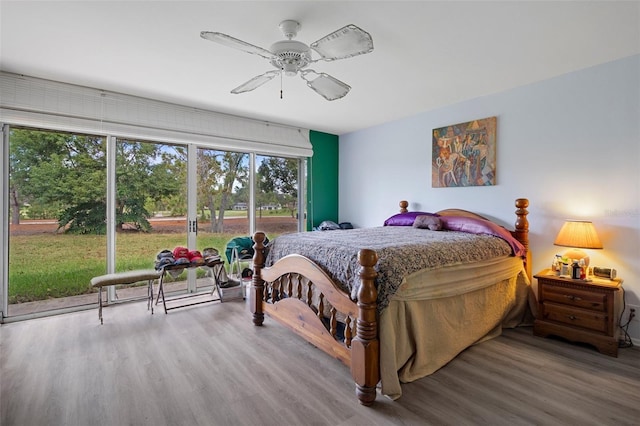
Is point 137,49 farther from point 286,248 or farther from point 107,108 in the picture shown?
point 286,248

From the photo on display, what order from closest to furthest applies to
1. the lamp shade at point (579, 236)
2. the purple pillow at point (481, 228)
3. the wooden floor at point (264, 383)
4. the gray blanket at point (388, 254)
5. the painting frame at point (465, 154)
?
the wooden floor at point (264, 383), the gray blanket at point (388, 254), the lamp shade at point (579, 236), the purple pillow at point (481, 228), the painting frame at point (465, 154)

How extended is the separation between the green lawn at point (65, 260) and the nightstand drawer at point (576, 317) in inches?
167

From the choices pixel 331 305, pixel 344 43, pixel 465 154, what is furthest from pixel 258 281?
pixel 465 154

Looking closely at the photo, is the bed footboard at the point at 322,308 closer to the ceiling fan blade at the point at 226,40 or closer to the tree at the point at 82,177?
the ceiling fan blade at the point at 226,40

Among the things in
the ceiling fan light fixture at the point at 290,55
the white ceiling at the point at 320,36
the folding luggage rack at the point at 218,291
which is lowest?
the folding luggage rack at the point at 218,291

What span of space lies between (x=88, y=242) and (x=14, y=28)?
7.40ft

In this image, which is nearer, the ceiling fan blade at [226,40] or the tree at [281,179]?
the ceiling fan blade at [226,40]

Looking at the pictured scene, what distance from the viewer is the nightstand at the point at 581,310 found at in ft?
8.27

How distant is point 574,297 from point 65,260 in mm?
5156

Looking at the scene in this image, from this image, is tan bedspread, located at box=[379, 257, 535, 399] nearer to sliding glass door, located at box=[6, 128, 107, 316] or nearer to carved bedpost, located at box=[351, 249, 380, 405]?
carved bedpost, located at box=[351, 249, 380, 405]

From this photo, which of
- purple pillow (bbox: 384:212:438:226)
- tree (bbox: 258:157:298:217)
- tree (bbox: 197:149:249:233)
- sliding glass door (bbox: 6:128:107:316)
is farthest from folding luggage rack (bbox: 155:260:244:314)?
purple pillow (bbox: 384:212:438:226)

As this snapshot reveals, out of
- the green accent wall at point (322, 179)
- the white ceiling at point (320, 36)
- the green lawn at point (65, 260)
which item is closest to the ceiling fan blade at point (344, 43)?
the white ceiling at point (320, 36)

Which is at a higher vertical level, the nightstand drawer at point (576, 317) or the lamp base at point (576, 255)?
the lamp base at point (576, 255)

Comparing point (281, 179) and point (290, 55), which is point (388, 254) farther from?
point (281, 179)
